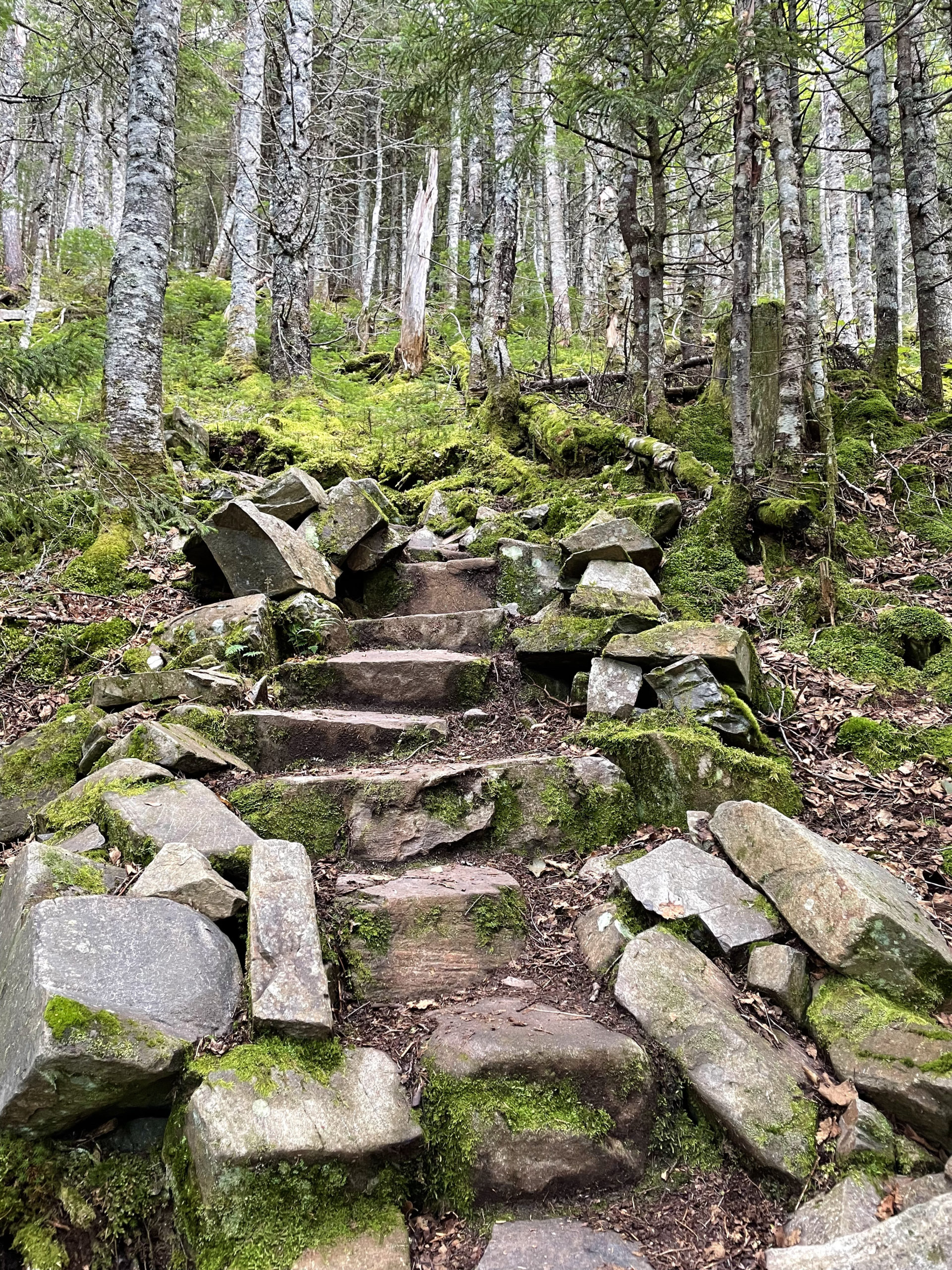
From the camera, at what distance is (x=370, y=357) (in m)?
16.9

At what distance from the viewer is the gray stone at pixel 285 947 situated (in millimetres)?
2680

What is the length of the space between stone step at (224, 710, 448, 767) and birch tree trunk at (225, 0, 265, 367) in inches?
471

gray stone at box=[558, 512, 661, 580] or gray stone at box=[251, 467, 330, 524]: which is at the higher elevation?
gray stone at box=[251, 467, 330, 524]

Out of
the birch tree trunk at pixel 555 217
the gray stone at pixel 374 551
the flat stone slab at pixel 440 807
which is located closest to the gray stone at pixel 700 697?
the flat stone slab at pixel 440 807

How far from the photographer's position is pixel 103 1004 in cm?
252

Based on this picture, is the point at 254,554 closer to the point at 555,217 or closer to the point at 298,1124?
the point at 298,1124

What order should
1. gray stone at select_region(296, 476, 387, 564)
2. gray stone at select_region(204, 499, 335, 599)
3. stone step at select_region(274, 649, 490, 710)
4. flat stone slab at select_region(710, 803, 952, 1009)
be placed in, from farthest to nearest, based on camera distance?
gray stone at select_region(296, 476, 387, 564), gray stone at select_region(204, 499, 335, 599), stone step at select_region(274, 649, 490, 710), flat stone slab at select_region(710, 803, 952, 1009)

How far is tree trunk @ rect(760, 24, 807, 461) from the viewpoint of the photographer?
6727 mm

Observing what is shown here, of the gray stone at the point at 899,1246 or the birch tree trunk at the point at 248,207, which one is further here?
the birch tree trunk at the point at 248,207

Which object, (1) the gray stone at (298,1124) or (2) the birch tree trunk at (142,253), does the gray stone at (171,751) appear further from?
(2) the birch tree trunk at (142,253)

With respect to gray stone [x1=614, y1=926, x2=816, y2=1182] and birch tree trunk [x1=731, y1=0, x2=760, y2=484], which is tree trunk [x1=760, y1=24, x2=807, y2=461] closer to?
birch tree trunk [x1=731, y1=0, x2=760, y2=484]

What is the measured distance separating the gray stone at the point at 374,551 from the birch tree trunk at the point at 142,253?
2629mm

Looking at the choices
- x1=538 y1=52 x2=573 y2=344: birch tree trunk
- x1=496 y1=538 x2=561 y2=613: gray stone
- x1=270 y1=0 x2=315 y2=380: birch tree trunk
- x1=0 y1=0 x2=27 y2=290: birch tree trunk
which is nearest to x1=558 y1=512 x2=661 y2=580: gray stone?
x1=496 y1=538 x2=561 y2=613: gray stone

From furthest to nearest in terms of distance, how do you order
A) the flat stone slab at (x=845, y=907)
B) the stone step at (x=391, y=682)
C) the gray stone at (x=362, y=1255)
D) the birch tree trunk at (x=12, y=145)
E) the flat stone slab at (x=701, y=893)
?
the birch tree trunk at (x=12, y=145), the stone step at (x=391, y=682), the flat stone slab at (x=701, y=893), the flat stone slab at (x=845, y=907), the gray stone at (x=362, y=1255)
